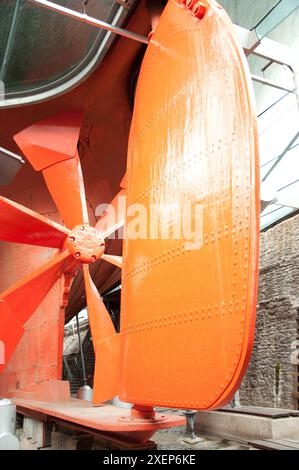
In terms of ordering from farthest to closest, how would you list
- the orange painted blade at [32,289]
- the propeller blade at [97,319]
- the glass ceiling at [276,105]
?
the glass ceiling at [276,105]
the orange painted blade at [32,289]
the propeller blade at [97,319]

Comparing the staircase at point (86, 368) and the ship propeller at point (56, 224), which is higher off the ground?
the ship propeller at point (56, 224)

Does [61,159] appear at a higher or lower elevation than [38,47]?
lower

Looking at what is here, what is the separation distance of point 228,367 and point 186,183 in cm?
152

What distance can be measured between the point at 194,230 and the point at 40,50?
539 cm

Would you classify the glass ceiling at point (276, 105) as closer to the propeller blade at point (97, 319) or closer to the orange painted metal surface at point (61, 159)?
the orange painted metal surface at point (61, 159)

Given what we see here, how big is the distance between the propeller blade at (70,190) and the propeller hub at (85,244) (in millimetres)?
159

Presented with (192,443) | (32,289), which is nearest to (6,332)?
(32,289)

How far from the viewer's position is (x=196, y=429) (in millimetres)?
8258

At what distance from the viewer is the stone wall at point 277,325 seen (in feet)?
35.2

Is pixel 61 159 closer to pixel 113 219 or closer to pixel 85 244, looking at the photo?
pixel 113 219

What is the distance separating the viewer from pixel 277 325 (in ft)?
37.4

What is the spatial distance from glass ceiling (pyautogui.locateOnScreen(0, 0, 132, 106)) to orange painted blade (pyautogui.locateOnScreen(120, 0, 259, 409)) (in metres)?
2.82

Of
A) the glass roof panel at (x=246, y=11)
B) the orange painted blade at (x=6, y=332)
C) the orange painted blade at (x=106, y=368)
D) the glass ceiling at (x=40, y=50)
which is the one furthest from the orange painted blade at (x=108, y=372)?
the glass roof panel at (x=246, y=11)
